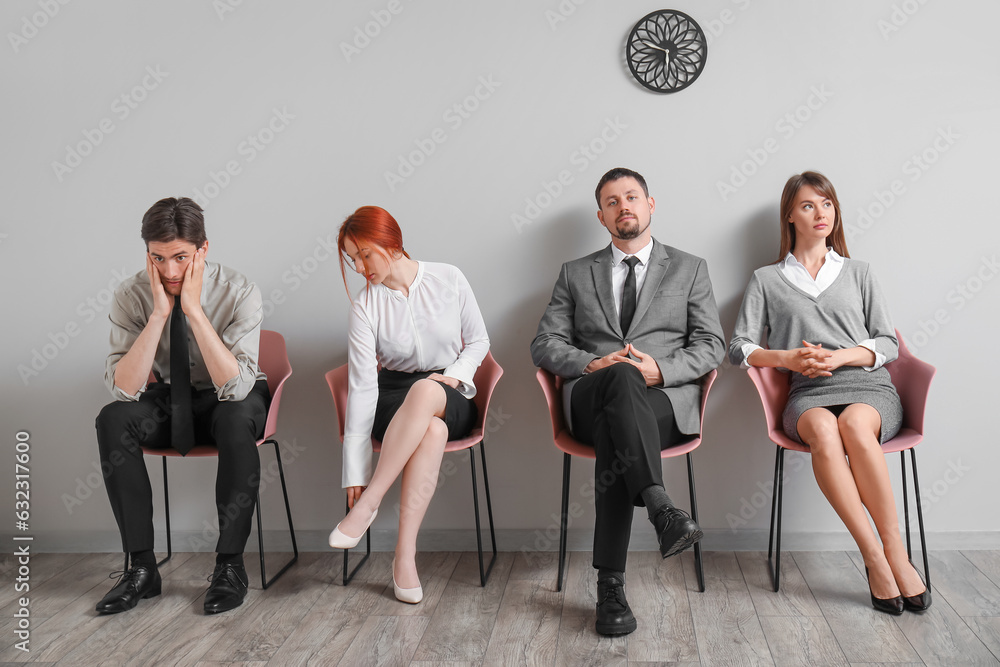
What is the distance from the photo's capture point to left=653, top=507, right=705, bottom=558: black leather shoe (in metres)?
1.80

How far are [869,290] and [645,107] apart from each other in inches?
39.9

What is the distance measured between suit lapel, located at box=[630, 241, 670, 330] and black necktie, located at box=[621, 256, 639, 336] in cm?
2

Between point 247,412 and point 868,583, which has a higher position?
point 247,412

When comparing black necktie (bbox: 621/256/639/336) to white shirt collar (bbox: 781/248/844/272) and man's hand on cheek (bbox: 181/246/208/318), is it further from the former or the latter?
man's hand on cheek (bbox: 181/246/208/318)

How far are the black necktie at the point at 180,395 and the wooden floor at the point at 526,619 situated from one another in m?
0.51

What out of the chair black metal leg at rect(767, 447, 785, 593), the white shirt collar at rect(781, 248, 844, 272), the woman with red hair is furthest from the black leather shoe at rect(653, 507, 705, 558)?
the white shirt collar at rect(781, 248, 844, 272)

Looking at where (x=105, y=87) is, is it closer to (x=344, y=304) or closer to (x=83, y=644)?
(x=344, y=304)

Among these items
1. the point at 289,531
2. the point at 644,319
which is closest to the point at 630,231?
the point at 644,319

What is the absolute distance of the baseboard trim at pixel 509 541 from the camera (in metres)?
2.63

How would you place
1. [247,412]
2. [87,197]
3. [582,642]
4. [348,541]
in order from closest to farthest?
[582,642] → [348,541] → [247,412] → [87,197]

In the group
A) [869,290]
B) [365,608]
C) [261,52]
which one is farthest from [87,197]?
[869,290]

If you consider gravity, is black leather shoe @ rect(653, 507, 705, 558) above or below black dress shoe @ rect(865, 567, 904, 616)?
above

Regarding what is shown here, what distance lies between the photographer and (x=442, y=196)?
2.74m

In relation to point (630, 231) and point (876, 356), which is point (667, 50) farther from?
point (876, 356)
